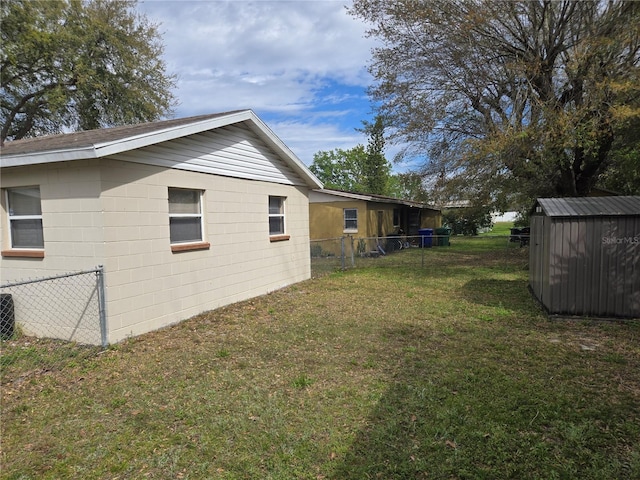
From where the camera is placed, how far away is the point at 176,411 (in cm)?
377

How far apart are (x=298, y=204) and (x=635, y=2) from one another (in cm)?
1011

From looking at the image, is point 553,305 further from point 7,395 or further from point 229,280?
point 7,395

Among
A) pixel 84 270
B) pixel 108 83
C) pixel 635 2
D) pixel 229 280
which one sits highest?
pixel 108 83

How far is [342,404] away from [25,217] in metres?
5.76

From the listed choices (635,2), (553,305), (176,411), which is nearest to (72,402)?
(176,411)

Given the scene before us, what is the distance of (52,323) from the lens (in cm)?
595

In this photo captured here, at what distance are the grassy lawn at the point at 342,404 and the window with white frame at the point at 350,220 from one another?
1242cm

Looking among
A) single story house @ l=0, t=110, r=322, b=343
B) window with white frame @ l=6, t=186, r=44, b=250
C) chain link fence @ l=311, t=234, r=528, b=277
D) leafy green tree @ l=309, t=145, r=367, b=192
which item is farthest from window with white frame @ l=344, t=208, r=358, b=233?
leafy green tree @ l=309, t=145, r=367, b=192

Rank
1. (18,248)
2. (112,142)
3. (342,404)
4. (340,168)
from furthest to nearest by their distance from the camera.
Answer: (340,168) → (18,248) → (112,142) → (342,404)

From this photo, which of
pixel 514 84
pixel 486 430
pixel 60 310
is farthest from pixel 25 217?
pixel 514 84

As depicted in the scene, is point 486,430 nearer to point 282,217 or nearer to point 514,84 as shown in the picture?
point 282,217

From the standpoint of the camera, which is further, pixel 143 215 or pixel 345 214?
pixel 345 214

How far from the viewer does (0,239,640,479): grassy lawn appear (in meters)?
2.95

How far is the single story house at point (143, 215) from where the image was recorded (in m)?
5.54
